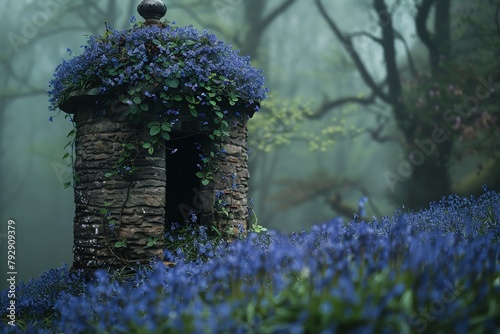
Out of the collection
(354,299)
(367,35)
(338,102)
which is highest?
(367,35)

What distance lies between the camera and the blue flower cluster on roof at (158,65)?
556cm

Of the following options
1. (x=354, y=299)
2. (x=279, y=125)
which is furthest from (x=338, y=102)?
(x=354, y=299)

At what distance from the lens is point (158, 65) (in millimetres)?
5637

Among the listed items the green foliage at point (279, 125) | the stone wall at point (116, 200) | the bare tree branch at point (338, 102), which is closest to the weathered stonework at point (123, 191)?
the stone wall at point (116, 200)

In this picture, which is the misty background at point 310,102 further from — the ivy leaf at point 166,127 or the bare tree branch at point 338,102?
the ivy leaf at point 166,127

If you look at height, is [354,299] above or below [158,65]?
below

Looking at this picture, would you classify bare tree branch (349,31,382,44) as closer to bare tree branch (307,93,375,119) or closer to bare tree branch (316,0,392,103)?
bare tree branch (316,0,392,103)

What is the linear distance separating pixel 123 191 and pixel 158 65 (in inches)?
55.8

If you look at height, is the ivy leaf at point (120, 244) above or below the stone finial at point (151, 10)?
below

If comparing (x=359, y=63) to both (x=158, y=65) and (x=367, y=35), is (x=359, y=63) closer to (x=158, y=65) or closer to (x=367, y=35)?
(x=367, y=35)

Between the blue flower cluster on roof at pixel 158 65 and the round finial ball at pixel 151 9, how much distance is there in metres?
0.26

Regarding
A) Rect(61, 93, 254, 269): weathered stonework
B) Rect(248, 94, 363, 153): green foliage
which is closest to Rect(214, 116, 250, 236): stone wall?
Rect(61, 93, 254, 269): weathered stonework

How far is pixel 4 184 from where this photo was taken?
18734mm

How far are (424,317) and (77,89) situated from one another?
184 inches
